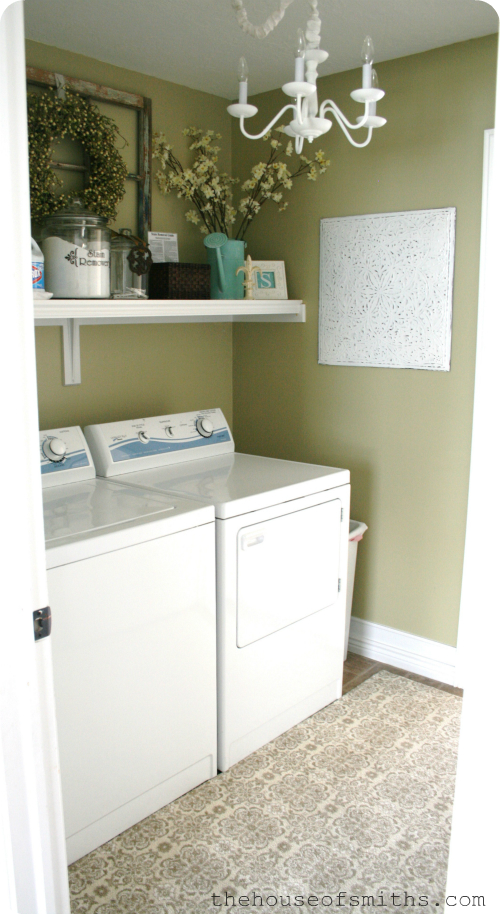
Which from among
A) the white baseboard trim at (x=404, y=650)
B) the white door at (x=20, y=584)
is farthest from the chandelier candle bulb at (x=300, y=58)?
the white baseboard trim at (x=404, y=650)

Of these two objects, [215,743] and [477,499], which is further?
[215,743]

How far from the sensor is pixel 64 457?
8.12 ft

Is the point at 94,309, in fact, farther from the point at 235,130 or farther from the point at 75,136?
the point at 235,130

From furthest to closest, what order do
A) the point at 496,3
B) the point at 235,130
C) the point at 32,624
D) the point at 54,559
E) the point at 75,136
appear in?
the point at 235,130
the point at 75,136
the point at 54,559
the point at 32,624
the point at 496,3

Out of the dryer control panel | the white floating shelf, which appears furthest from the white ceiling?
the dryer control panel

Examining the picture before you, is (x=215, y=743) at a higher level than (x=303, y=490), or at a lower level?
lower

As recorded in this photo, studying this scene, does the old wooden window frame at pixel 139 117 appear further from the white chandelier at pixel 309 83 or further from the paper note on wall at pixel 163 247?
the white chandelier at pixel 309 83

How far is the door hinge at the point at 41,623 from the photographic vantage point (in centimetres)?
127

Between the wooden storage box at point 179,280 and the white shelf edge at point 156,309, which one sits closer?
the white shelf edge at point 156,309

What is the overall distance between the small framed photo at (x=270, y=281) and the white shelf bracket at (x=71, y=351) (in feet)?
2.59

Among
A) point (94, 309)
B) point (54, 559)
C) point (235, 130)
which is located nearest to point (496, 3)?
point (54, 559)

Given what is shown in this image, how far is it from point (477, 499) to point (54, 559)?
46.0 inches

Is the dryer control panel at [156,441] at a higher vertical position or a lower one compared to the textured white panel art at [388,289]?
lower

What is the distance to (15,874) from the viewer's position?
4.29 feet
